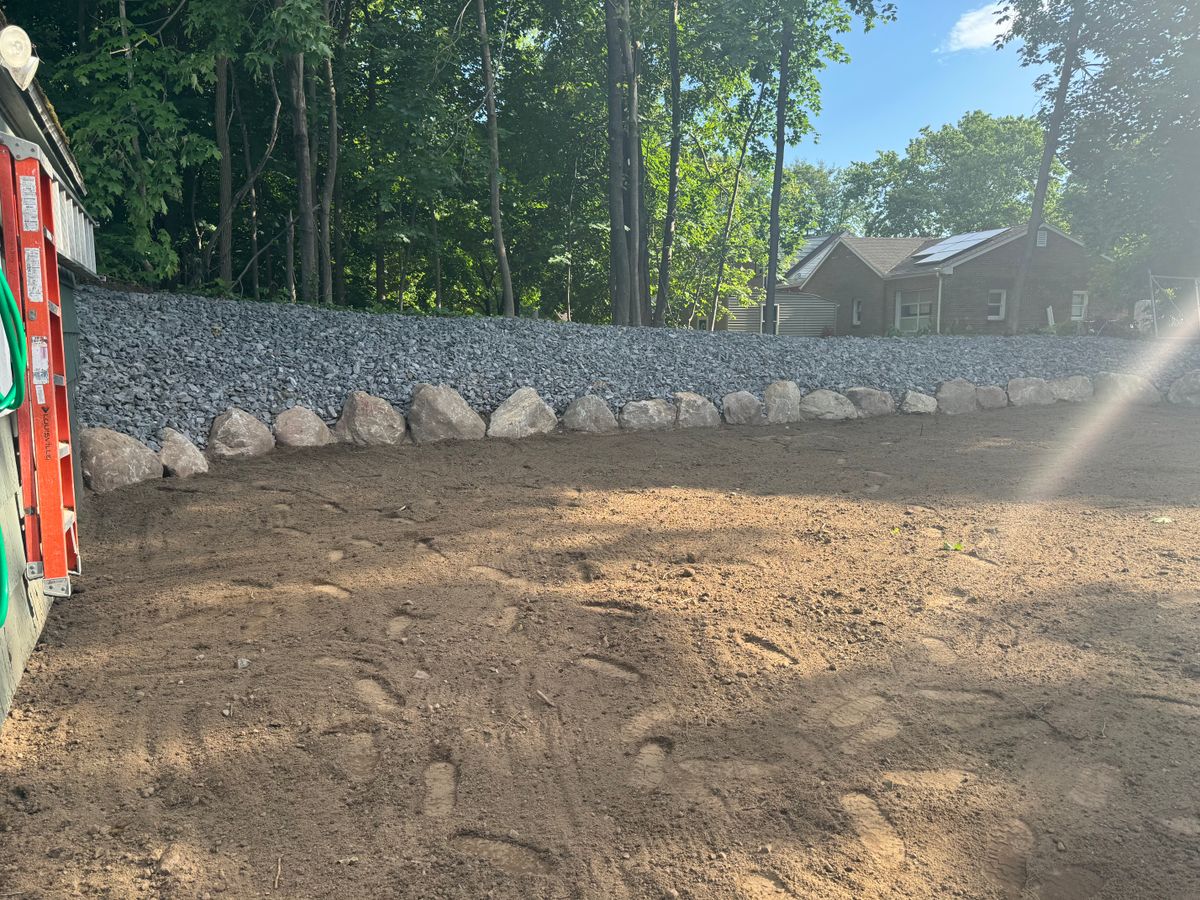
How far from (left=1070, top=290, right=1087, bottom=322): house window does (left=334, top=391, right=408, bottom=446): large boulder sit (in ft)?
85.6

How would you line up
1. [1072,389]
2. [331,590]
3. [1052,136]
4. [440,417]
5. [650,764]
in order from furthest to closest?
[1052,136] → [1072,389] → [440,417] → [331,590] → [650,764]

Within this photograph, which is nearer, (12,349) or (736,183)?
(12,349)

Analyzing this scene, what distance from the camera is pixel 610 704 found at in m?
2.81

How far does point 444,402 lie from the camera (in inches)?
279

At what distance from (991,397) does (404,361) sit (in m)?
7.03

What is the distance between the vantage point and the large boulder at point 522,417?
7.26 metres

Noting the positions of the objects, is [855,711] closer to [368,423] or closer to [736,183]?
[368,423]

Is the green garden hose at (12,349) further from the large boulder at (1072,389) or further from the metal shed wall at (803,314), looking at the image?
the metal shed wall at (803,314)

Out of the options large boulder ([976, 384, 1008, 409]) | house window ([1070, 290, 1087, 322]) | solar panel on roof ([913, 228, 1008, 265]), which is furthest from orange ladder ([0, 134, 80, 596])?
house window ([1070, 290, 1087, 322])

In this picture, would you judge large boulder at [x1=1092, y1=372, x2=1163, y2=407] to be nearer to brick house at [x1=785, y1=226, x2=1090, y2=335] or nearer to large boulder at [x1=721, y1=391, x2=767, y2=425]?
large boulder at [x1=721, y1=391, x2=767, y2=425]

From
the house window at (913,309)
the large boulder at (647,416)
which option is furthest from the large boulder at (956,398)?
the house window at (913,309)

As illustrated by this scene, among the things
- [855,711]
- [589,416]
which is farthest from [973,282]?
[855,711]

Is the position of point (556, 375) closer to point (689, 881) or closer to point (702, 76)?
point (689, 881)

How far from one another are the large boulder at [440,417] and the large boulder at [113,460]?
6.87ft
